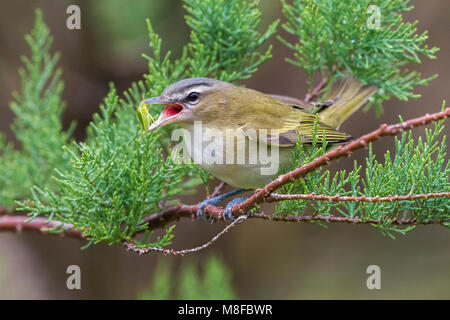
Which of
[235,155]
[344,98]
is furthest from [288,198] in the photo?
[344,98]

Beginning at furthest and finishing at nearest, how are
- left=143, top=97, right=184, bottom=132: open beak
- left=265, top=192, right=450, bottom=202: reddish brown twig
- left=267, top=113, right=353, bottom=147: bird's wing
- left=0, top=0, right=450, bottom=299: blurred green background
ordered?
left=0, top=0, right=450, bottom=299: blurred green background
left=267, top=113, right=353, bottom=147: bird's wing
left=143, top=97, right=184, bottom=132: open beak
left=265, top=192, right=450, bottom=202: reddish brown twig

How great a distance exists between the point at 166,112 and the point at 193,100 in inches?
4.9

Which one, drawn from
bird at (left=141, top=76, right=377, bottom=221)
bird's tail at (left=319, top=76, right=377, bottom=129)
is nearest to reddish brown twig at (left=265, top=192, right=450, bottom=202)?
bird at (left=141, top=76, right=377, bottom=221)

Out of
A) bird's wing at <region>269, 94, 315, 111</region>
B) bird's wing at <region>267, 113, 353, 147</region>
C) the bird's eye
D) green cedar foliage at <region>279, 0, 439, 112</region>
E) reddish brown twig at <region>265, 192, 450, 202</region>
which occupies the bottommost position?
reddish brown twig at <region>265, 192, 450, 202</region>

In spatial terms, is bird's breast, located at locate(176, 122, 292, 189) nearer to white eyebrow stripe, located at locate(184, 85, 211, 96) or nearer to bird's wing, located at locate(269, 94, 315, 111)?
white eyebrow stripe, located at locate(184, 85, 211, 96)

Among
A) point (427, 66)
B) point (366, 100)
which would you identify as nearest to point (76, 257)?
point (366, 100)

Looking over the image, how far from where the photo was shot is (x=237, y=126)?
92.0 inches

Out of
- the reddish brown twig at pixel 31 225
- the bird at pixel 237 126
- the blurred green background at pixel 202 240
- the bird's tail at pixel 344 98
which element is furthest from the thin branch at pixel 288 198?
the blurred green background at pixel 202 240

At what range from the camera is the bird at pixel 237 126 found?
2.16 meters

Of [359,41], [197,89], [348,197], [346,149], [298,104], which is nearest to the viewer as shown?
[346,149]

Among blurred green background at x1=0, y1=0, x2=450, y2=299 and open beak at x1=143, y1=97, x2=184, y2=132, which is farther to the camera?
blurred green background at x1=0, y1=0, x2=450, y2=299

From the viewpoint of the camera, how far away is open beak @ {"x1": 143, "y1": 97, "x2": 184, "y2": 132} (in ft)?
6.96

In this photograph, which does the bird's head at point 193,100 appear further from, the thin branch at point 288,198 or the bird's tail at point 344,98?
the bird's tail at point 344,98

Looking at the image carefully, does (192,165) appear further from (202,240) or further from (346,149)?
(202,240)
